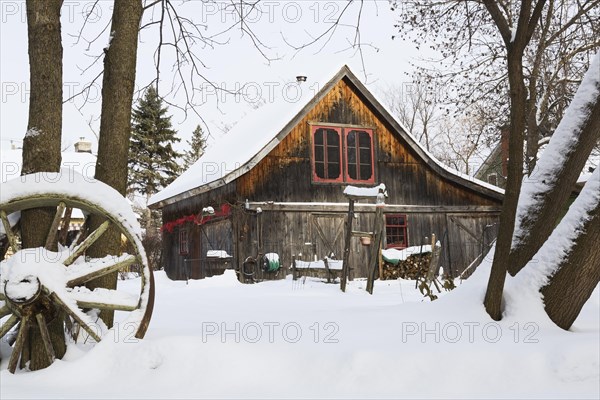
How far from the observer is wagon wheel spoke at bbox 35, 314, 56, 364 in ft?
13.1

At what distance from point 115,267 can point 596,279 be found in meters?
3.74

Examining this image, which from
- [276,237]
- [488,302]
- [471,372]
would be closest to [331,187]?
[276,237]

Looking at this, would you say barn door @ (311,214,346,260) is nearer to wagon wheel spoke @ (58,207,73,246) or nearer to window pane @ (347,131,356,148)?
window pane @ (347,131,356,148)

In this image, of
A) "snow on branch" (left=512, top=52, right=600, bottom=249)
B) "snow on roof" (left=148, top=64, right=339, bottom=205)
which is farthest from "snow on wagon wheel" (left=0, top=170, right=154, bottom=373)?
"snow on roof" (left=148, top=64, right=339, bottom=205)

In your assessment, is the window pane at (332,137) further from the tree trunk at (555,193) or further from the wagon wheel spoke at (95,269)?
the wagon wheel spoke at (95,269)

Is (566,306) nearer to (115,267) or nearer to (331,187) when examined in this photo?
(115,267)

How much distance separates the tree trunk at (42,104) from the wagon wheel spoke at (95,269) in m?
0.38

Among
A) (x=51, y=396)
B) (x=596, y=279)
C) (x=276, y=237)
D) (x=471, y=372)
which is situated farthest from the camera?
(x=276, y=237)

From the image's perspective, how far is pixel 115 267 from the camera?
4391 millimetres

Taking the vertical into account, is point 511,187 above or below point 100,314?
above

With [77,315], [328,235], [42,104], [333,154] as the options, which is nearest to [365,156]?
[333,154]

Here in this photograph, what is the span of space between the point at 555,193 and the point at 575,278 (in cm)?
78

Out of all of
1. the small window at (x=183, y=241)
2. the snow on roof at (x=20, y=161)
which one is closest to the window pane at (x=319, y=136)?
the small window at (x=183, y=241)

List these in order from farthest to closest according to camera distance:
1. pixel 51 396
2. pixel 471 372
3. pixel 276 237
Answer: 1. pixel 276 237
2. pixel 471 372
3. pixel 51 396
